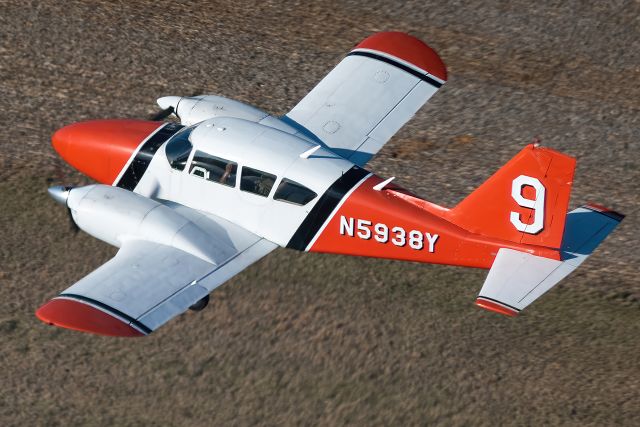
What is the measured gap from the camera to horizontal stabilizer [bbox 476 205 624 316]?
21.3 meters

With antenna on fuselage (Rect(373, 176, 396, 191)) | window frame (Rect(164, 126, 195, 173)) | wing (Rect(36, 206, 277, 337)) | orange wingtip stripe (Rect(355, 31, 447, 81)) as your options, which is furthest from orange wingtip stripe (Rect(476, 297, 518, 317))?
orange wingtip stripe (Rect(355, 31, 447, 81))

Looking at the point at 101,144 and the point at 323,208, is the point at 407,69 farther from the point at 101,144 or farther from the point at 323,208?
the point at 101,144

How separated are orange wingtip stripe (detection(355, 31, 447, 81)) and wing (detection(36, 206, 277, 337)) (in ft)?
22.0

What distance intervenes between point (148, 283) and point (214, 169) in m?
3.34

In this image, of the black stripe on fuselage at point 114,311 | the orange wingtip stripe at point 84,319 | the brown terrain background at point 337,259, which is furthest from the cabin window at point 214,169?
the orange wingtip stripe at point 84,319

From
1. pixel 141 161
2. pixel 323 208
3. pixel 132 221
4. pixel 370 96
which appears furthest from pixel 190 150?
pixel 370 96

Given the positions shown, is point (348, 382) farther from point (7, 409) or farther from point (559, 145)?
point (559, 145)

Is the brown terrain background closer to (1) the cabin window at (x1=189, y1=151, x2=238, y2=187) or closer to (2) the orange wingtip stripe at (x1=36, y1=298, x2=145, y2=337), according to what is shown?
(1) the cabin window at (x1=189, y1=151, x2=238, y2=187)

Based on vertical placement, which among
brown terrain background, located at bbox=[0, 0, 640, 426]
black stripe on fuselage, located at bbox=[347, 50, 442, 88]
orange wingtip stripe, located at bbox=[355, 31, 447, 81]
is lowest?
brown terrain background, located at bbox=[0, 0, 640, 426]

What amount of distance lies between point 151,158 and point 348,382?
6.73 m

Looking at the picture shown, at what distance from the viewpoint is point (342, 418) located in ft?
77.6

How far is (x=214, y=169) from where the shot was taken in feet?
80.7

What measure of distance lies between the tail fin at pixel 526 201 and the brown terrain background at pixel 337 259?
3.45 meters

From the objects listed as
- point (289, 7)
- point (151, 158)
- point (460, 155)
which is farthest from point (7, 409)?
point (289, 7)
